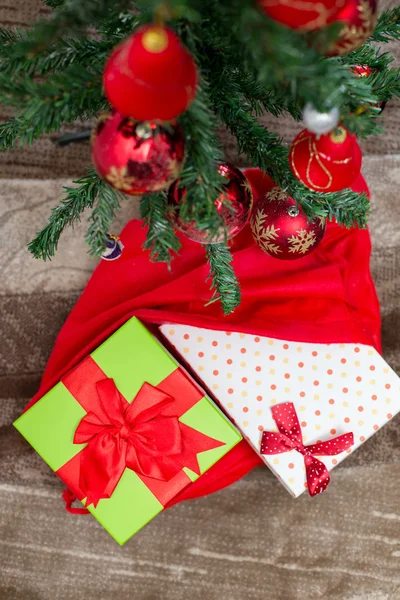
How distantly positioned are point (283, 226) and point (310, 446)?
40 cm

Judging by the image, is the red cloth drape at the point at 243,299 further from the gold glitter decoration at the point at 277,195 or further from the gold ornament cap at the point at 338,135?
the gold ornament cap at the point at 338,135

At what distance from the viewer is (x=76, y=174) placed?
1156 millimetres

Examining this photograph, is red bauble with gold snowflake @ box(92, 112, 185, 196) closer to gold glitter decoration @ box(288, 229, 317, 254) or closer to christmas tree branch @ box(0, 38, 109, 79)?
christmas tree branch @ box(0, 38, 109, 79)

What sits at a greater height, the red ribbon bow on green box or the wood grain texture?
the red ribbon bow on green box

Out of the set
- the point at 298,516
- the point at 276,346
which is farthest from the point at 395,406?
the point at 298,516

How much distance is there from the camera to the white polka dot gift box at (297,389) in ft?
2.94

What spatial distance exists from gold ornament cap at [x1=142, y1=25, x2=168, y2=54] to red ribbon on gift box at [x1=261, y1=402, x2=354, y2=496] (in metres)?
0.67

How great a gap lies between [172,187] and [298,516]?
0.85 metres

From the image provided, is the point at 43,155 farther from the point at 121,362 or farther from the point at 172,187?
the point at 172,187

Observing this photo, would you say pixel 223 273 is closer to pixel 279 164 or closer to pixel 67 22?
pixel 279 164

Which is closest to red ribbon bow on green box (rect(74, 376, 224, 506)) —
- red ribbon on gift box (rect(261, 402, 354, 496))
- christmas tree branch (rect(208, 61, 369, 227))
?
red ribbon on gift box (rect(261, 402, 354, 496))

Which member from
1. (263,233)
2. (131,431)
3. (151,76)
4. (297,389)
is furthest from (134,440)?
(151,76)

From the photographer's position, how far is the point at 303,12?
0.41m

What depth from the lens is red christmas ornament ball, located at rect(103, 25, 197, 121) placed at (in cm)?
37
